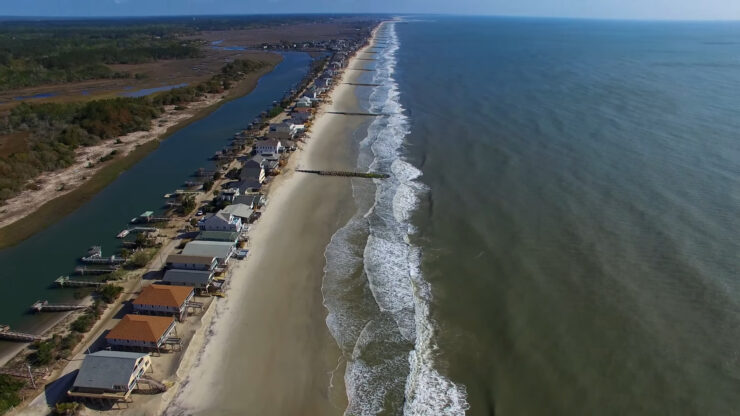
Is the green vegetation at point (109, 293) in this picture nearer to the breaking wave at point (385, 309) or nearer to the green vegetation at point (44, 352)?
the green vegetation at point (44, 352)

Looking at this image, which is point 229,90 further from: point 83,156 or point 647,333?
point 647,333

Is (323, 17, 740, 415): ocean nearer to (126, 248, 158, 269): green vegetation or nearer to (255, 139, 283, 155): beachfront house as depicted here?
(255, 139, 283, 155): beachfront house

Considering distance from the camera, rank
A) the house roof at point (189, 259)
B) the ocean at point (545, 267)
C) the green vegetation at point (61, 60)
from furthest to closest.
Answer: the green vegetation at point (61, 60) < the house roof at point (189, 259) < the ocean at point (545, 267)

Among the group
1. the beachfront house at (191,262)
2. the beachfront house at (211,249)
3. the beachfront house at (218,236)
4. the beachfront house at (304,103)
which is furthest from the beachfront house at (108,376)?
the beachfront house at (304,103)

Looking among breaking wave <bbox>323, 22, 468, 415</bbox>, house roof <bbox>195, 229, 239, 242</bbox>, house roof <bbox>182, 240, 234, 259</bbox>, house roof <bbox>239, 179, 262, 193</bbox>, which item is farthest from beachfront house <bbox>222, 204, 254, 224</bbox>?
breaking wave <bbox>323, 22, 468, 415</bbox>

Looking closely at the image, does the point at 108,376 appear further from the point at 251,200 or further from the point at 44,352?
the point at 251,200

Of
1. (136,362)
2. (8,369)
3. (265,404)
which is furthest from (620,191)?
(8,369)
